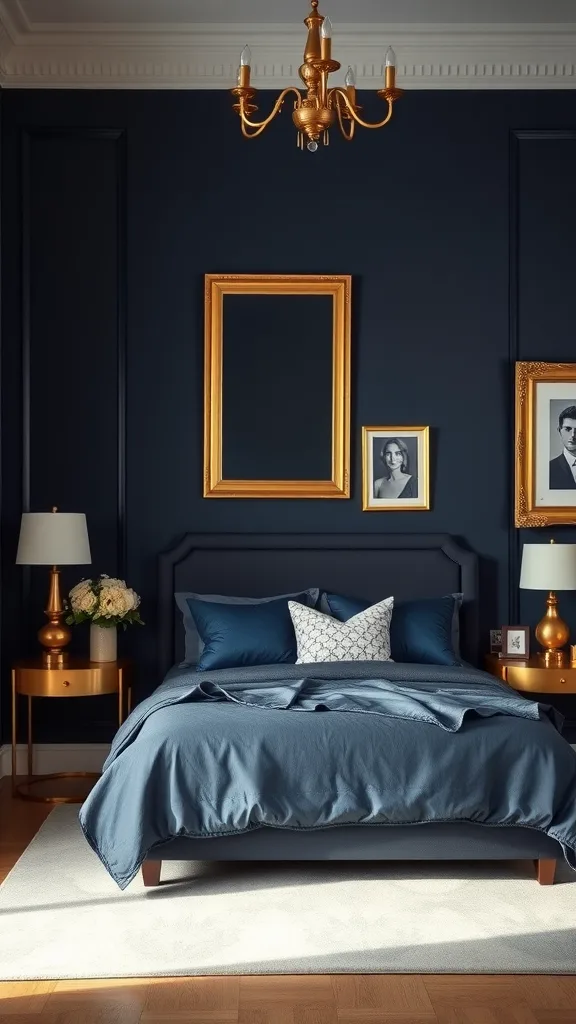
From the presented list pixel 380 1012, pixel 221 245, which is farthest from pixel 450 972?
pixel 221 245

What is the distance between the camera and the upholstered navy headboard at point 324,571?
19.1ft

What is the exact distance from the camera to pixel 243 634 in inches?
209

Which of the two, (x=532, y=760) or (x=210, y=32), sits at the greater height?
(x=210, y=32)

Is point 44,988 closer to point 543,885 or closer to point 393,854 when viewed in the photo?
point 393,854

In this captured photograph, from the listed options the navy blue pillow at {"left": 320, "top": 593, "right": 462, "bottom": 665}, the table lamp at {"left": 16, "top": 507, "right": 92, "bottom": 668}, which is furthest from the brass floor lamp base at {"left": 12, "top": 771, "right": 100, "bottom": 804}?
the navy blue pillow at {"left": 320, "top": 593, "right": 462, "bottom": 665}

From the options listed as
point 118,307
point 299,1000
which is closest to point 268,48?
point 118,307

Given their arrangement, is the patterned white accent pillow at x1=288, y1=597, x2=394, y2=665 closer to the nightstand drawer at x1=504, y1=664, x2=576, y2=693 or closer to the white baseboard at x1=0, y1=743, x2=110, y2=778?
the nightstand drawer at x1=504, y1=664, x2=576, y2=693

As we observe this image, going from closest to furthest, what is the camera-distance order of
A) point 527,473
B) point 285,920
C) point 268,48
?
point 285,920, point 268,48, point 527,473

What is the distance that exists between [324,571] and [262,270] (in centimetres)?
170

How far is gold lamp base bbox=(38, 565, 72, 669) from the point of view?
5496mm

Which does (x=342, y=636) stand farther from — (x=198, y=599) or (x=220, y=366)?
(x=220, y=366)

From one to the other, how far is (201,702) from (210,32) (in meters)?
3.64

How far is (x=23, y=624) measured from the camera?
19.3 ft

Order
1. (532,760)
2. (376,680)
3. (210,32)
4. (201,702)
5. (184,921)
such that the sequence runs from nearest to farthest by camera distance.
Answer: (184,921) < (532,760) < (201,702) < (376,680) < (210,32)
